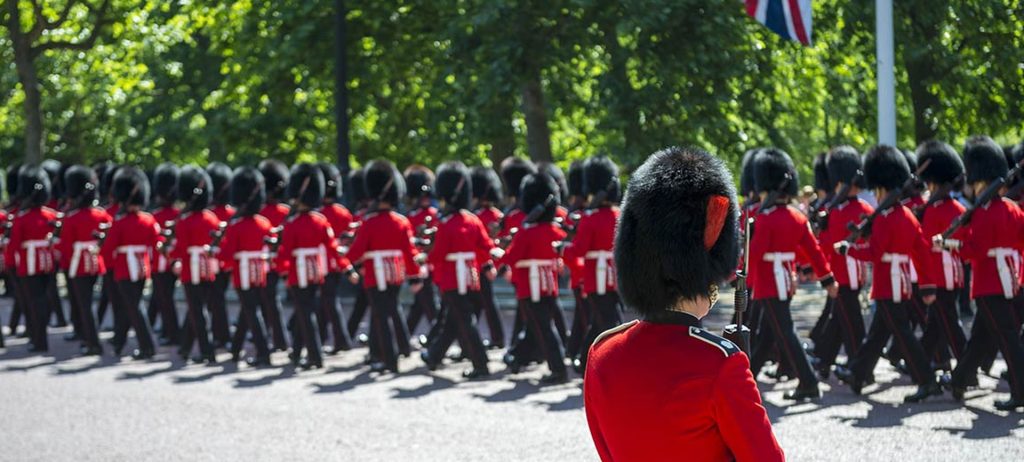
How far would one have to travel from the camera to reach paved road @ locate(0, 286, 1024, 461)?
295 inches

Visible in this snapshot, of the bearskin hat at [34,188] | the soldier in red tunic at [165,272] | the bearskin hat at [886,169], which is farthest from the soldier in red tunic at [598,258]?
the bearskin hat at [34,188]

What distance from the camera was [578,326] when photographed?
1088 centimetres

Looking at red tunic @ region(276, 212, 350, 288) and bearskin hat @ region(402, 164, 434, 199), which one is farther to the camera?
bearskin hat @ region(402, 164, 434, 199)

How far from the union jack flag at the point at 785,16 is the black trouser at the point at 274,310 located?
15.8ft

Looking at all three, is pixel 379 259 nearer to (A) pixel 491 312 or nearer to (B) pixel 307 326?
(B) pixel 307 326

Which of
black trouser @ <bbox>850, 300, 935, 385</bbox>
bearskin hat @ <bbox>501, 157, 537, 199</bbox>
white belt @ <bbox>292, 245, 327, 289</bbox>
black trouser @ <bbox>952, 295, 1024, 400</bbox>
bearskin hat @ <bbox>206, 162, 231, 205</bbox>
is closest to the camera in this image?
black trouser @ <bbox>952, 295, 1024, 400</bbox>

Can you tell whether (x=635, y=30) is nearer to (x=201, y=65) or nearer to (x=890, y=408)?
(x=890, y=408)

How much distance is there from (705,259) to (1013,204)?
17.9 feet

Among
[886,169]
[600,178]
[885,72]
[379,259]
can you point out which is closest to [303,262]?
[379,259]

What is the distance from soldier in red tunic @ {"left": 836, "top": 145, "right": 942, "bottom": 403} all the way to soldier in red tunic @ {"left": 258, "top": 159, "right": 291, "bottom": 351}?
4958mm

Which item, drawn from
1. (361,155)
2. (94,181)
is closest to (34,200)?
(94,181)

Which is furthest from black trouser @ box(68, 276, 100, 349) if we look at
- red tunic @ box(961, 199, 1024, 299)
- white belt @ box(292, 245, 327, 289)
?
red tunic @ box(961, 199, 1024, 299)

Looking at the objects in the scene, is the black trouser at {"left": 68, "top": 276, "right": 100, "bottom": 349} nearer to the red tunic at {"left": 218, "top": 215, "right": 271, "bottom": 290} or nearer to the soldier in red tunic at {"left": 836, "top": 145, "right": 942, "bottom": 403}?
the red tunic at {"left": 218, "top": 215, "right": 271, "bottom": 290}

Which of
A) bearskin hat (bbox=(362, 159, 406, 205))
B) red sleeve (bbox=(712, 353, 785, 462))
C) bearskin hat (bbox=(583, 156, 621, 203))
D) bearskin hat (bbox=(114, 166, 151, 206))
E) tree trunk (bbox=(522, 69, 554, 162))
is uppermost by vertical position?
tree trunk (bbox=(522, 69, 554, 162))
